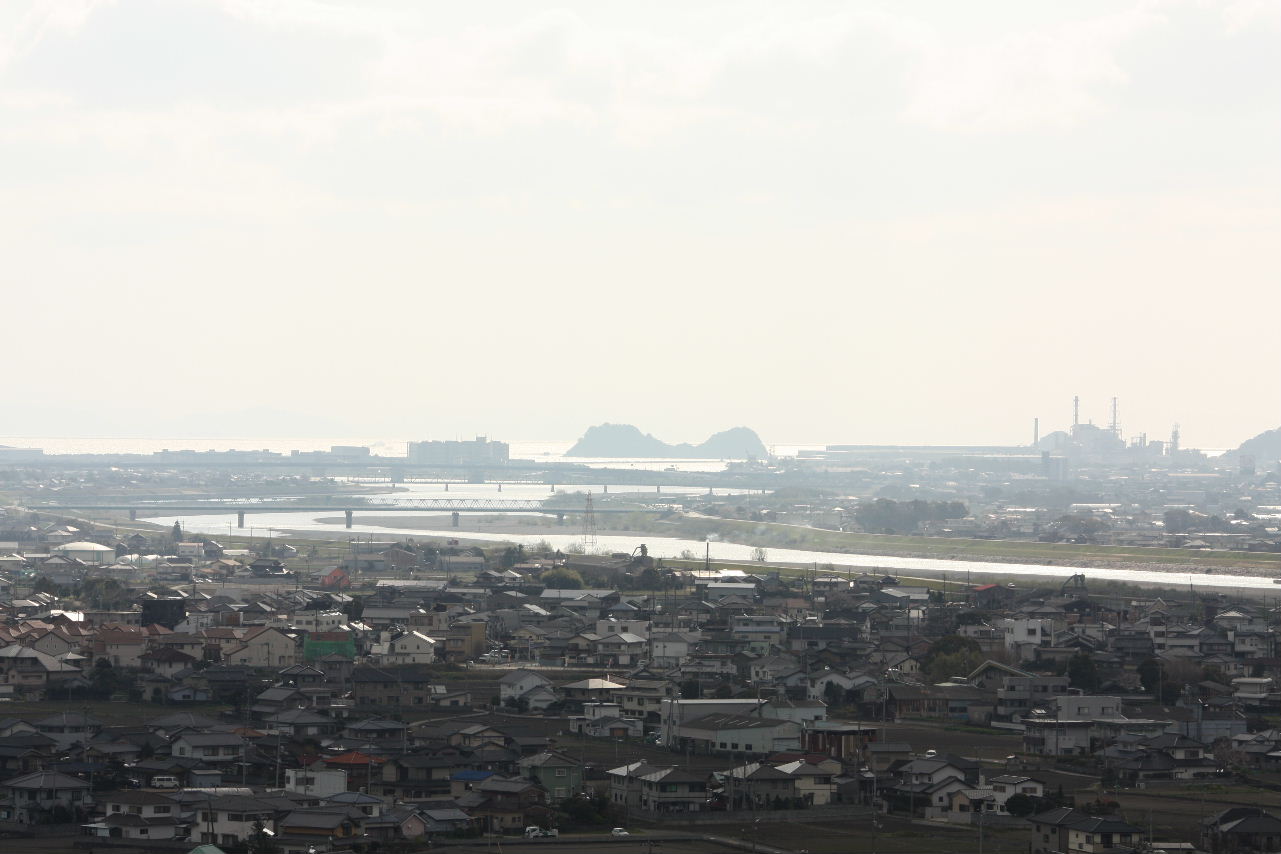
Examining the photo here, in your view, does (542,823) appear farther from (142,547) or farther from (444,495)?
(444,495)

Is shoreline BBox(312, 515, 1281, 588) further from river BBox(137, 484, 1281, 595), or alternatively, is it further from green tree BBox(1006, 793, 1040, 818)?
green tree BBox(1006, 793, 1040, 818)

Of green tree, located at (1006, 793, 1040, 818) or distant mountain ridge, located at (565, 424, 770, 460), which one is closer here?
green tree, located at (1006, 793, 1040, 818)

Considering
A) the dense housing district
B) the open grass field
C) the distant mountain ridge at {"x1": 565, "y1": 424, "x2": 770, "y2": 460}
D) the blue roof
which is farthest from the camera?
the distant mountain ridge at {"x1": 565, "y1": 424, "x2": 770, "y2": 460}

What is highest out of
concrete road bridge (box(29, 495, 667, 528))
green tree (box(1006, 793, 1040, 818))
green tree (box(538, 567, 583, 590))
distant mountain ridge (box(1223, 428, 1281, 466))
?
distant mountain ridge (box(1223, 428, 1281, 466))

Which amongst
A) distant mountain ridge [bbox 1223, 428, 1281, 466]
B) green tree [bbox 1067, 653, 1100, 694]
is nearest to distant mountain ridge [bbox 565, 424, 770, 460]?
distant mountain ridge [bbox 1223, 428, 1281, 466]

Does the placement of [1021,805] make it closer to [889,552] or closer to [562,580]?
[562,580]

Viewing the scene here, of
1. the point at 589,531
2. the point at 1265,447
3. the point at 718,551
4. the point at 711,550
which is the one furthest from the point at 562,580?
the point at 1265,447

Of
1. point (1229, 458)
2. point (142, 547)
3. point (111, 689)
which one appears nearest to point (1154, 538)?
point (142, 547)
